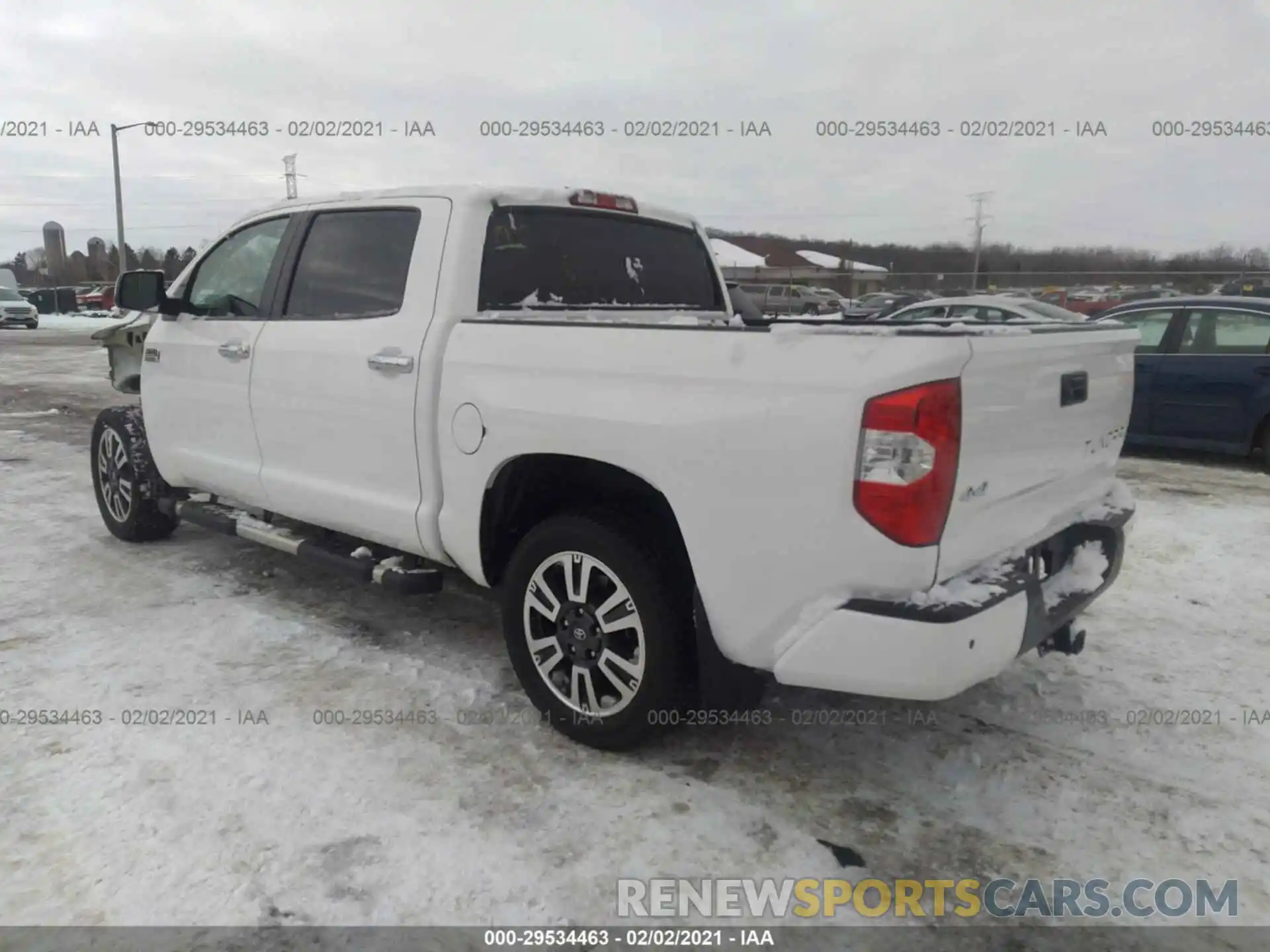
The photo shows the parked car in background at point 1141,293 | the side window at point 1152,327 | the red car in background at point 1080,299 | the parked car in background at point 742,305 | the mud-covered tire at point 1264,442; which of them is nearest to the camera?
the parked car in background at point 742,305

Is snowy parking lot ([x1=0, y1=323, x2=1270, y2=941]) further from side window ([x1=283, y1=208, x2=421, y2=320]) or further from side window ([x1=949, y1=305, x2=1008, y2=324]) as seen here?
side window ([x1=949, y1=305, x2=1008, y2=324])

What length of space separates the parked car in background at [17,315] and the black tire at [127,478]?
105 feet

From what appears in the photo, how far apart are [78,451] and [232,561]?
4700 millimetres

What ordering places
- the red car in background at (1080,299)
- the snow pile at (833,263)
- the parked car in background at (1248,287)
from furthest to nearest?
the snow pile at (833,263), the red car in background at (1080,299), the parked car in background at (1248,287)

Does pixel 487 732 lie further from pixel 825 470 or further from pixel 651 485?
pixel 825 470

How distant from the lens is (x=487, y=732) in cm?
331

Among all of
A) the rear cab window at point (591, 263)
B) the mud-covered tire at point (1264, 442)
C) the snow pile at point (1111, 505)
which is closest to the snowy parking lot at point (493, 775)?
the snow pile at point (1111, 505)

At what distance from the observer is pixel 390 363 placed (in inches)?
137

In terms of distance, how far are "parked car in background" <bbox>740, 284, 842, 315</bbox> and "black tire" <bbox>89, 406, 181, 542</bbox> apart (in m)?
24.8

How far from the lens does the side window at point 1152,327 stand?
27.9 ft

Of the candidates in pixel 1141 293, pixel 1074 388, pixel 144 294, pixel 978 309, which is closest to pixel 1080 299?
pixel 1141 293

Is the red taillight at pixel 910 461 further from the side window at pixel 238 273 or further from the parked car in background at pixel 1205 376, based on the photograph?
the parked car in background at pixel 1205 376

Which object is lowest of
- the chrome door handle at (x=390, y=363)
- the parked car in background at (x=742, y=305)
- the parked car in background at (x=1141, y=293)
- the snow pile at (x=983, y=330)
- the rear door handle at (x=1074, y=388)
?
the rear door handle at (x=1074, y=388)

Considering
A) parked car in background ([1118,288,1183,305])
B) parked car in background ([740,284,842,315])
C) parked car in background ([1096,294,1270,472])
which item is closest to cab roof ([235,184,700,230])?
parked car in background ([1096,294,1270,472])
